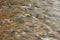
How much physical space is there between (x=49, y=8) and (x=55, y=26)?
73 cm

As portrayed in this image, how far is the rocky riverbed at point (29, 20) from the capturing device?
3.41 m

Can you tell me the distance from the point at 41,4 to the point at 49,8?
216 mm

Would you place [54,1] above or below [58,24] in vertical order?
above

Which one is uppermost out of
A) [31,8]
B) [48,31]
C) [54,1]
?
[54,1]

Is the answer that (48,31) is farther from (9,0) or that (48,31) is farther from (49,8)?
(9,0)

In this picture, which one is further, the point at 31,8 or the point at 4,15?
the point at 31,8

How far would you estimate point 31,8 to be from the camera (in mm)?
4227

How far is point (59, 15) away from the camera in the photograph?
159 inches

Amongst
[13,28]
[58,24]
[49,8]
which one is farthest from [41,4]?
[13,28]

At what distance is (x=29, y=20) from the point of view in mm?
3773

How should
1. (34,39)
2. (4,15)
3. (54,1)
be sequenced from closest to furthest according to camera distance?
(34,39), (4,15), (54,1)

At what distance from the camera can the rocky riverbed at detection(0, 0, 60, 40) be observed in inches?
134

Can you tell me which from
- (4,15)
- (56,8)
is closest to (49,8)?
(56,8)

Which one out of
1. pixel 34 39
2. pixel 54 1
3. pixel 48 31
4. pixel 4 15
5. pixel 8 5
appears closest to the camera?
pixel 34 39
